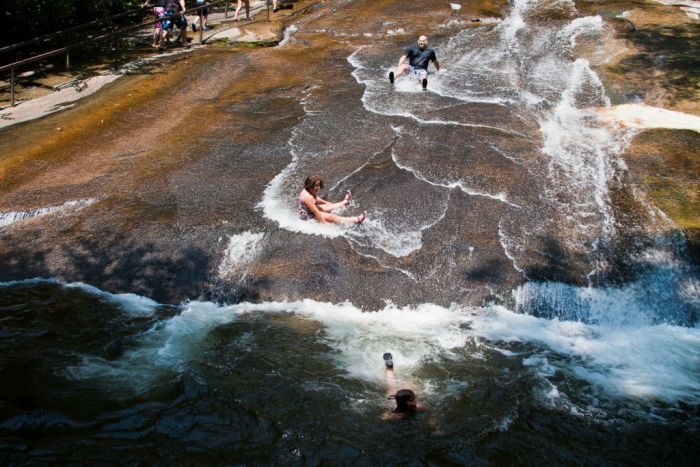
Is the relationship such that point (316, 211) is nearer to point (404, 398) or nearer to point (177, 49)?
point (404, 398)

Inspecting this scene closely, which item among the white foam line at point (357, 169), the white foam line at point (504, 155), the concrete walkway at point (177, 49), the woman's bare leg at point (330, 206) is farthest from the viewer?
the concrete walkway at point (177, 49)

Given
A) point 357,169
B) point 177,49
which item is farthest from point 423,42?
point 177,49

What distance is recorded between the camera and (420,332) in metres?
7.87

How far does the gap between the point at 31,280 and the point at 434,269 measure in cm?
576

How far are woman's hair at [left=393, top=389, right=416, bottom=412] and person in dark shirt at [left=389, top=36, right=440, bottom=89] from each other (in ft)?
29.0

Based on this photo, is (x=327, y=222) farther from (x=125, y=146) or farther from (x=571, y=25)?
(x=571, y=25)

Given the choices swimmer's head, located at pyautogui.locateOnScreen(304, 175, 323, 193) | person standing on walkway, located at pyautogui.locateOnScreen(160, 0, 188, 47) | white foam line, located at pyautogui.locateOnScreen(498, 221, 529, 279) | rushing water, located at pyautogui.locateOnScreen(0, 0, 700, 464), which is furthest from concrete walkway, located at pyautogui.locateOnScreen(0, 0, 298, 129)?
white foam line, located at pyautogui.locateOnScreen(498, 221, 529, 279)

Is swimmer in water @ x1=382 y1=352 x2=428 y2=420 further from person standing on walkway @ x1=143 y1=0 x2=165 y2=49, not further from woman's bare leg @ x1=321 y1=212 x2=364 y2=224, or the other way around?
person standing on walkway @ x1=143 y1=0 x2=165 y2=49

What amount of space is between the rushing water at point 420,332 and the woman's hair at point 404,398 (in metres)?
0.19

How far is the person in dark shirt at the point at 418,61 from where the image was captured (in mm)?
13797

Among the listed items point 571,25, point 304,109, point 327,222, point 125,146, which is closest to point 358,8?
point 571,25

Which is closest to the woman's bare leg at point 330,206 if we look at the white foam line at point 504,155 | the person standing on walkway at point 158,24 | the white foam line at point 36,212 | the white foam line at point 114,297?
the white foam line at point 114,297

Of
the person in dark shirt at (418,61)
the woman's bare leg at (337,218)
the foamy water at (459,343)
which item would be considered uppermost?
the person in dark shirt at (418,61)

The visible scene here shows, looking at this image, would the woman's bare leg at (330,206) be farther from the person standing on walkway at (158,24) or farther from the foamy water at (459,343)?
the person standing on walkway at (158,24)
